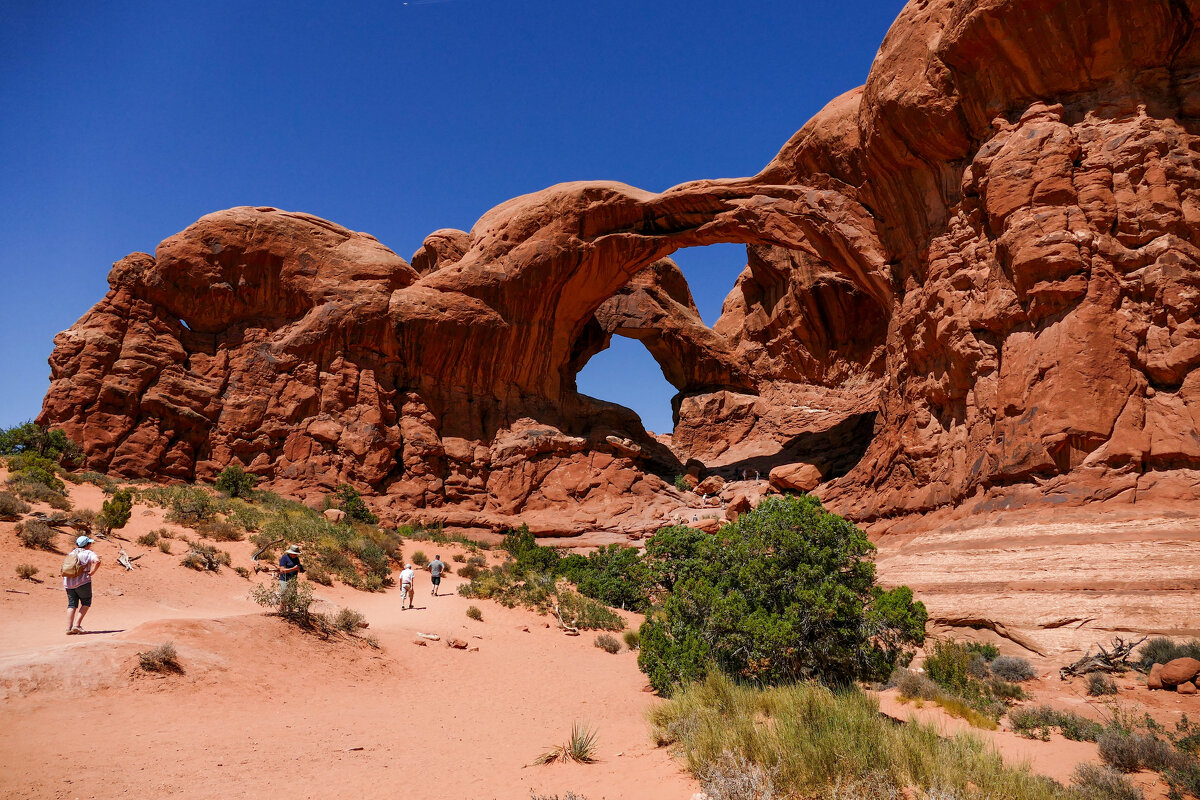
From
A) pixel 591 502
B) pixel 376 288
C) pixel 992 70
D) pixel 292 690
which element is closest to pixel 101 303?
pixel 376 288

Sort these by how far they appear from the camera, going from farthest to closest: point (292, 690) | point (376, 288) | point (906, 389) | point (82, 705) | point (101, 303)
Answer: point (376, 288) → point (101, 303) → point (906, 389) → point (292, 690) → point (82, 705)

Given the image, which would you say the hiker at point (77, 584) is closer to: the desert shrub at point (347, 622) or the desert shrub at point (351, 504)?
the desert shrub at point (347, 622)

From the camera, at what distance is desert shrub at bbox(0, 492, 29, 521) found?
1237cm

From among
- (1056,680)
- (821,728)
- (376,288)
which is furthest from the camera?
(376,288)

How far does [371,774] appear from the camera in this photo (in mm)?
6023

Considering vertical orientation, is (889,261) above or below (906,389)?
above

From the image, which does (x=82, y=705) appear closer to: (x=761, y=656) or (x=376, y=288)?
(x=761, y=656)

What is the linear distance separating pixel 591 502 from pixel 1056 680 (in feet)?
66.9

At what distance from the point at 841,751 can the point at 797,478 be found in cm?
2085

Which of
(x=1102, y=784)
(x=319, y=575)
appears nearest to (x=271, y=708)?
(x=319, y=575)

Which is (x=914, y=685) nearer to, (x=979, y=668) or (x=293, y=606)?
(x=979, y=668)

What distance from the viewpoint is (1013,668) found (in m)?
9.74

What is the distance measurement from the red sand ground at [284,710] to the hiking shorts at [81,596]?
0.41 metres

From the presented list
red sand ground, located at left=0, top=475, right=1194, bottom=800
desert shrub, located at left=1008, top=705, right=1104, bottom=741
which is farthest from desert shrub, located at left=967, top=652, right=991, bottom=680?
desert shrub, located at left=1008, top=705, right=1104, bottom=741
